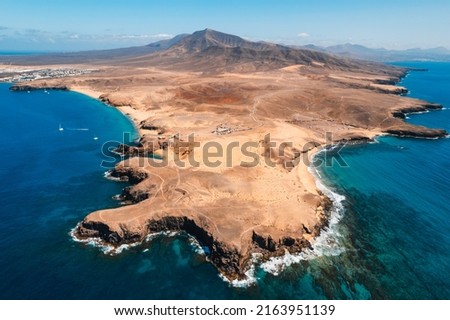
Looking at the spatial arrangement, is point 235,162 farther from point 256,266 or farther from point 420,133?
point 420,133

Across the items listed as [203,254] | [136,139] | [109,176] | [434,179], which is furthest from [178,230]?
[434,179]

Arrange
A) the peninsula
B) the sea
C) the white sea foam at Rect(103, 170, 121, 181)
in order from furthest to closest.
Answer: the white sea foam at Rect(103, 170, 121, 181), the peninsula, the sea

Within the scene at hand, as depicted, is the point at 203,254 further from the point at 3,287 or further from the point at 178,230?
the point at 3,287

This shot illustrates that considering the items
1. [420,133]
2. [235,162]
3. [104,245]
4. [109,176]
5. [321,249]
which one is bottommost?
[321,249]

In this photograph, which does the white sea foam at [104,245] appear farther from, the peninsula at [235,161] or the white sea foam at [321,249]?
the white sea foam at [321,249]

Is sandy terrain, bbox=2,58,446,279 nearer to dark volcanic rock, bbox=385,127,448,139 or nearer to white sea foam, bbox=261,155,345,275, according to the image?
dark volcanic rock, bbox=385,127,448,139

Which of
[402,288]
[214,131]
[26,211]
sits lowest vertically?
[402,288]

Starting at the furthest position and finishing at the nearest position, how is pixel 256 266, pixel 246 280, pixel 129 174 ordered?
pixel 129 174 → pixel 256 266 → pixel 246 280

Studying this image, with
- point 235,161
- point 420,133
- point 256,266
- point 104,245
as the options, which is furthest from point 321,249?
point 420,133

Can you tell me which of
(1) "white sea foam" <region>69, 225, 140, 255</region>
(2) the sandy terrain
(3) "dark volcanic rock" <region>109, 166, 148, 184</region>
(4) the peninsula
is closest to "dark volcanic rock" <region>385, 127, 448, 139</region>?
(4) the peninsula
